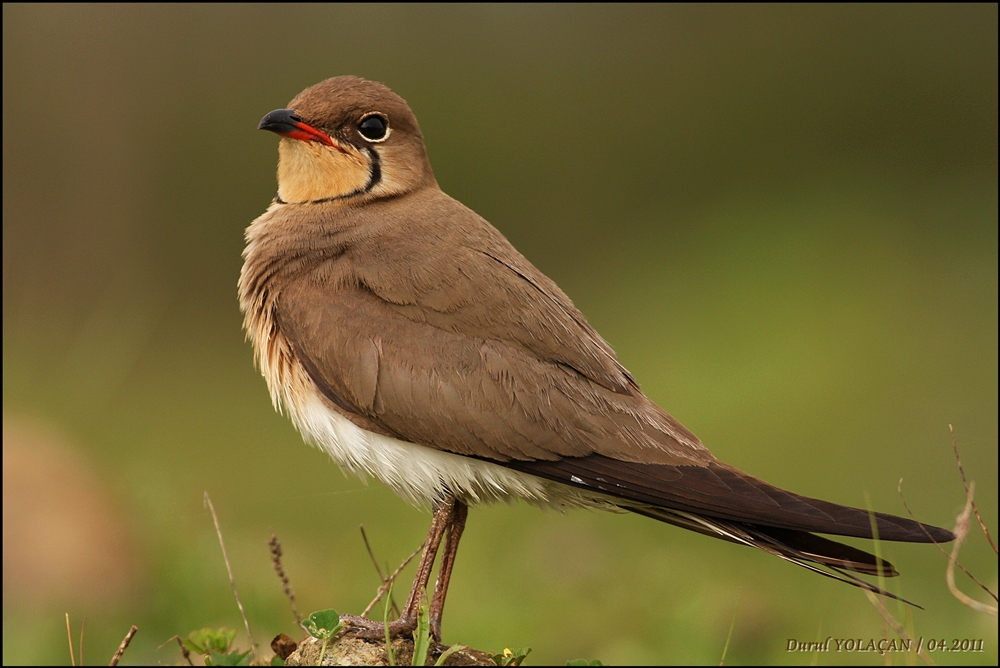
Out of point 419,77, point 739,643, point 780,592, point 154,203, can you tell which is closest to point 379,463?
point 739,643

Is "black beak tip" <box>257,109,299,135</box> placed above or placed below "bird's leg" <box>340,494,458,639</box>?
above

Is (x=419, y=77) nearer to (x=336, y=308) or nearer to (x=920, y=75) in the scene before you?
(x=920, y=75)

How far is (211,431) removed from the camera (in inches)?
429

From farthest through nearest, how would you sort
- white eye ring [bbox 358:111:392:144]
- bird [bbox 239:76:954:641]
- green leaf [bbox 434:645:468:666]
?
white eye ring [bbox 358:111:392:144], bird [bbox 239:76:954:641], green leaf [bbox 434:645:468:666]

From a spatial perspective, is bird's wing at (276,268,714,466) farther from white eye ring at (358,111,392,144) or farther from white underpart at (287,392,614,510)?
white eye ring at (358,111,392,144)

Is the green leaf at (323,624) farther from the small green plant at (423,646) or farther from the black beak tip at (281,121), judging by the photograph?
the black beak tip at (281,121)

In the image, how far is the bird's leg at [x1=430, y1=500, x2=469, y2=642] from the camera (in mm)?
3518

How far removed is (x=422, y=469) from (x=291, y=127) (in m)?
1.31

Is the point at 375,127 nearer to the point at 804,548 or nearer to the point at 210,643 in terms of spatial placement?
the point at 210,643

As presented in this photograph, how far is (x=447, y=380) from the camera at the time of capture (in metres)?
3.54

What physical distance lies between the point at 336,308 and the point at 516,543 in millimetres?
4230

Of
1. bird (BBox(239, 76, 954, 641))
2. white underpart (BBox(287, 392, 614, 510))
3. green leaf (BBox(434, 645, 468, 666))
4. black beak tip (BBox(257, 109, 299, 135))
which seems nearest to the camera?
green leaf (BBox(434, 645, 468, 666))

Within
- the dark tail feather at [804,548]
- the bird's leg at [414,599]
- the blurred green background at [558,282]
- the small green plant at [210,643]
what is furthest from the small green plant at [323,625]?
the blurred green background at [558,282]

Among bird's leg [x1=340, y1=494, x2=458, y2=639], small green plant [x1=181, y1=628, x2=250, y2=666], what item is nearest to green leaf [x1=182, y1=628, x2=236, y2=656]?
small green plant [x1=181, y1=628, x2=250, y2=666]
